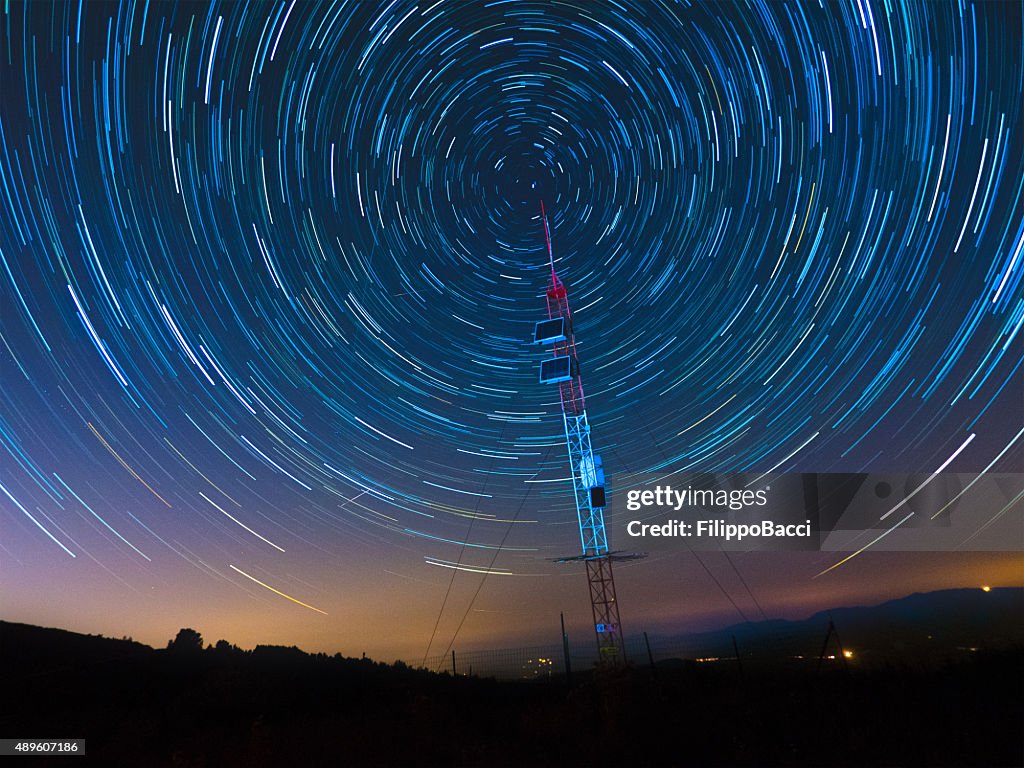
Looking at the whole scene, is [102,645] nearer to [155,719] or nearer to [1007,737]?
[155,719]

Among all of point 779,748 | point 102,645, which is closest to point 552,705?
point 779,748

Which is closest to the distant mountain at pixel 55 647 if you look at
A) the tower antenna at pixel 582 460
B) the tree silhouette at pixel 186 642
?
the tree silhouette at pixel 186 642

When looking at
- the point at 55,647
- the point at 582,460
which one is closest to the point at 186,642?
the point at 55,647

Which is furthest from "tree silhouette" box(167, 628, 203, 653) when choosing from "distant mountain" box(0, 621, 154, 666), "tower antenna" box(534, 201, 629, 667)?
"tower antenna" box(534, 201, 629, 667)

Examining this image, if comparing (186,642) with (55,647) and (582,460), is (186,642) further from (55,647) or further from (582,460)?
(582,460)

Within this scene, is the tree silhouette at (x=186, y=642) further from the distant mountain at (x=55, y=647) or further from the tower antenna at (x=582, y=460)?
the tower antenna at (x=582, y=460)

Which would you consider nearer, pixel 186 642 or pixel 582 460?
pixel 582 460

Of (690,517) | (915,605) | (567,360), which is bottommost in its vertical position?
(915,605)

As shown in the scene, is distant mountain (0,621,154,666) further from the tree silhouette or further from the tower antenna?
the tower antenna
